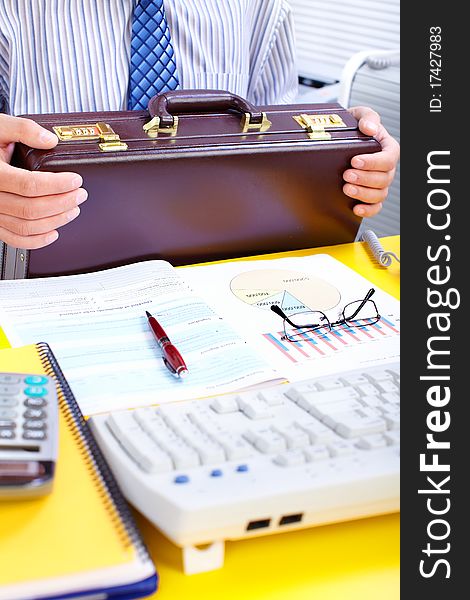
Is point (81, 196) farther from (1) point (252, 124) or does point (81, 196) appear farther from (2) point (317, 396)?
(2) point (317, 396)

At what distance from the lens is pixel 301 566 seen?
0.65m

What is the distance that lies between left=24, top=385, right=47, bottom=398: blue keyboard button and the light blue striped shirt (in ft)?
2.73

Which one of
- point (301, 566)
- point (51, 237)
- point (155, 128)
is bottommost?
point (301, 566)

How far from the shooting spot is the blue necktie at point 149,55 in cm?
143

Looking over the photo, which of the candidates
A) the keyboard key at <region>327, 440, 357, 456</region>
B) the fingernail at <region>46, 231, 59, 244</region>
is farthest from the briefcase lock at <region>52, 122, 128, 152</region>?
the keyboard key at <region>327, 440, 357, 456</region>

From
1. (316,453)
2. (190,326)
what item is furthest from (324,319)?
(316,453)

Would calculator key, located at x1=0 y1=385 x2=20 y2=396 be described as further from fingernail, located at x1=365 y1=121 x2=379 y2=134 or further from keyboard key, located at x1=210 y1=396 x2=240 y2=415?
fingernail, located at x1=365 y1=121 x2=379 y2=134

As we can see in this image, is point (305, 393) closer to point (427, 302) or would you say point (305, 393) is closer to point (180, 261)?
point (427, 302)

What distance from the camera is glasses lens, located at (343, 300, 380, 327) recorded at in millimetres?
1043

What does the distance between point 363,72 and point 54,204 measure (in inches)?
58.0

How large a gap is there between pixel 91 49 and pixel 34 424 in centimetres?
93

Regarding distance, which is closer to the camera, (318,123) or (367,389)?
(367,389)

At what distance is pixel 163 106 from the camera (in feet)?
3.81

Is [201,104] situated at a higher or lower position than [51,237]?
higher
